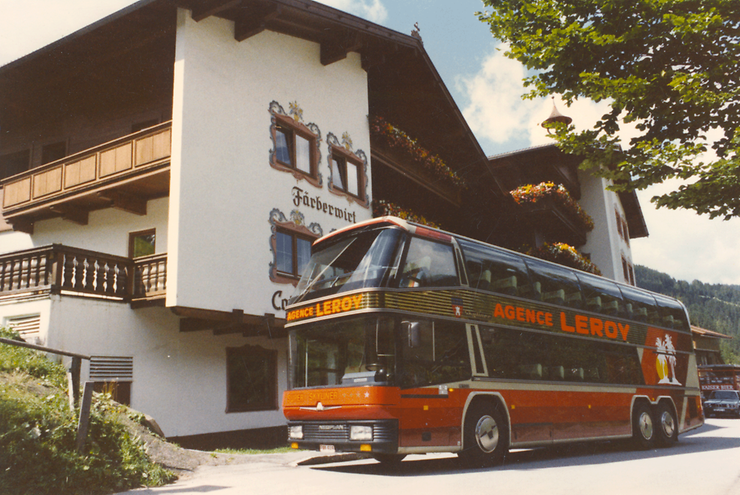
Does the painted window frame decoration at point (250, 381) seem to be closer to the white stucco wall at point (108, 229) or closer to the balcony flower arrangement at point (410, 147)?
the white stucco wall at point (108, 229)

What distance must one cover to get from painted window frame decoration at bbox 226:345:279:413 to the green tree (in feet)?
31.1

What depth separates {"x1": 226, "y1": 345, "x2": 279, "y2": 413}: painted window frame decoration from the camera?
15.7 metres

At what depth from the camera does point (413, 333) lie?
368 inches

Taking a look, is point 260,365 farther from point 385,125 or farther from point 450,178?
point 450,178

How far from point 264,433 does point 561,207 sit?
17160mm

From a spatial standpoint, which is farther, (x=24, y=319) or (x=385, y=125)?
(x=385, y=125)

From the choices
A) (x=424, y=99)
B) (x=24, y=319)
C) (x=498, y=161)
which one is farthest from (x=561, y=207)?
(x=24, y=319)

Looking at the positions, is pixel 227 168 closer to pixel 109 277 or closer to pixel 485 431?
pixel 109 277

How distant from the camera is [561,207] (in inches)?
1097

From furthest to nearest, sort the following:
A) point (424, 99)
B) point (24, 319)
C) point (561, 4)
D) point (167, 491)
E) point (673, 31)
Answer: point (424, 99) < point (24, 319) < point (561, 4) < point (673, 31) < point (167, 491)

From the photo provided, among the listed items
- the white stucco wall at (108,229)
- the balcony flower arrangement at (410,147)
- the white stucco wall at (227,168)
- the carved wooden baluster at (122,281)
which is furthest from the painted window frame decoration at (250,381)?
the balcony flower arrangement at (410,147)

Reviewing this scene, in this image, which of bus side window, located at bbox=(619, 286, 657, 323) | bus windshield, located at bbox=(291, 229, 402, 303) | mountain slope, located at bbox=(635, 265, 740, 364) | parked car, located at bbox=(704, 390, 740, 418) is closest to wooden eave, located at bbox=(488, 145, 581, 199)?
parked car, located at bbox=(704, 390, 740, 418)

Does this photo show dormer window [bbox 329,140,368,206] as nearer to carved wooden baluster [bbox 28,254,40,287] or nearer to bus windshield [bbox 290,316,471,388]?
carved wooden baluster [bbox 28,254,40,287]

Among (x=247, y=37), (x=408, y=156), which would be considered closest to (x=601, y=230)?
(x=408, y=156)
